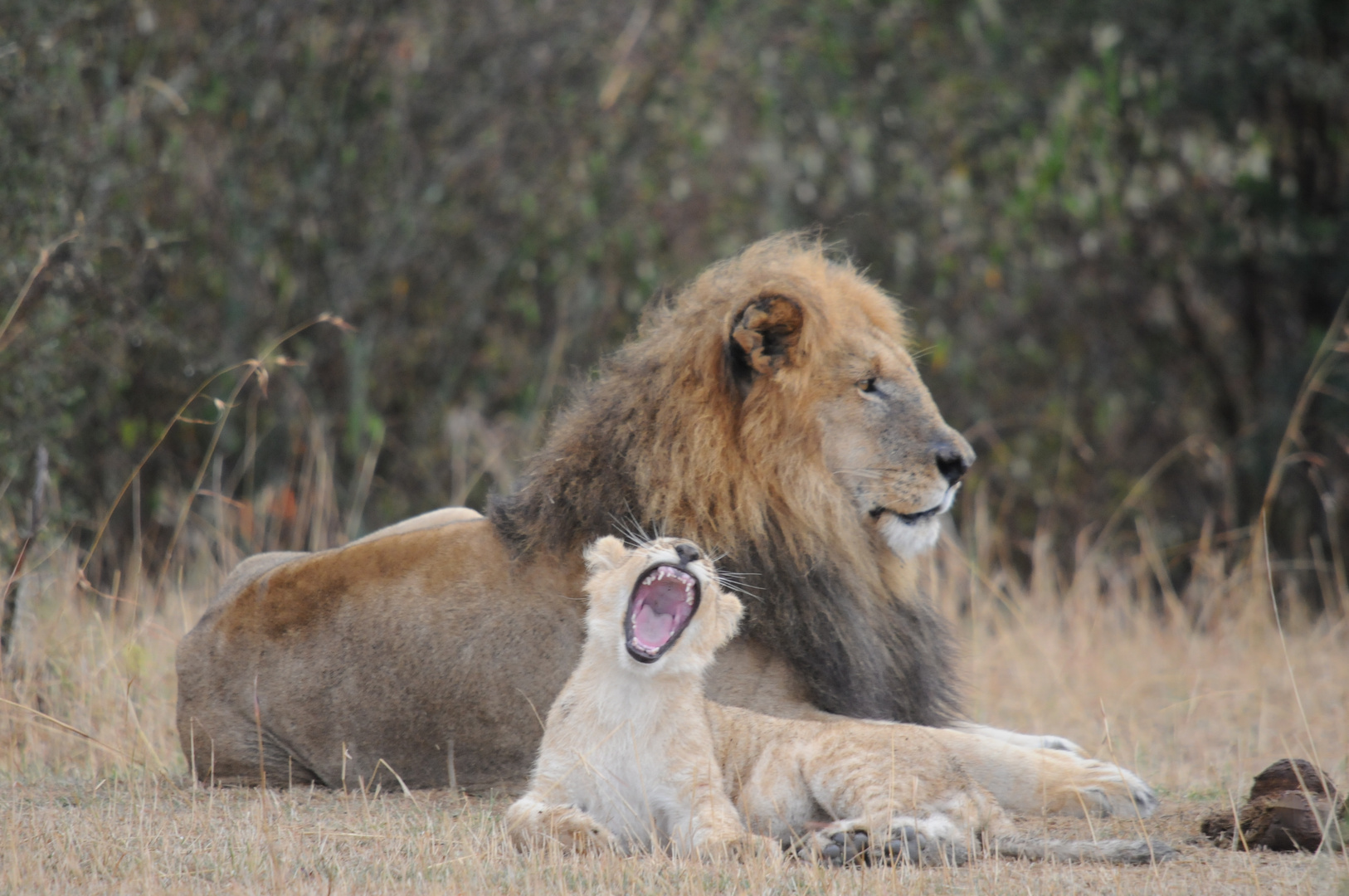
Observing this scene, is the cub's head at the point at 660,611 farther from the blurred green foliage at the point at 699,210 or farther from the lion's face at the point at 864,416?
the blurred green foliage at the point at 699,210

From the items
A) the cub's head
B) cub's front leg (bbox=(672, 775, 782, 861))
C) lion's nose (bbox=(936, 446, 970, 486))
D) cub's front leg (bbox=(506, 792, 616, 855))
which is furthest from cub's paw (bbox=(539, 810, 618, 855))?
lion's nose (bbox=(936, 446, 970, 486))

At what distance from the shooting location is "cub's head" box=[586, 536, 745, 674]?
3.44 metres

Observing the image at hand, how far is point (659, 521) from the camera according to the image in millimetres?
4047

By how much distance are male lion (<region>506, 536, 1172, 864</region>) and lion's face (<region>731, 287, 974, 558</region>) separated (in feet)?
2.39

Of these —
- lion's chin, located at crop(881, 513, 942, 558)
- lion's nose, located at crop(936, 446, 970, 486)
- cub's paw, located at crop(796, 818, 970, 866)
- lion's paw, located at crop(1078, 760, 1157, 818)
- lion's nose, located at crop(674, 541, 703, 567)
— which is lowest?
lion's paw, located at crop(1078, 760, 1157, 818)

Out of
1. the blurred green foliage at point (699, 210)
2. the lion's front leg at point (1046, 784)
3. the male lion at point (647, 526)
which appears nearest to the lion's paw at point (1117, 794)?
the lion's front leg at point (1046, 784)

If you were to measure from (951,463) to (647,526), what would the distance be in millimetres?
876

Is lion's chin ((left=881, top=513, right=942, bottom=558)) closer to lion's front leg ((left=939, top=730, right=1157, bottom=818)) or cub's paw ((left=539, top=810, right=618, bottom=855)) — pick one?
lion's front leg ((left=939, top=730, right=1157, bottom=818))

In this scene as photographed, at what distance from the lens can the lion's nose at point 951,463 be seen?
13.7 feet

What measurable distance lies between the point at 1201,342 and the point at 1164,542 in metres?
1.54

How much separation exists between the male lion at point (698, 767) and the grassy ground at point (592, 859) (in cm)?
13

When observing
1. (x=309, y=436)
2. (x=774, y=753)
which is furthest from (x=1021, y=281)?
(x=774, y=753)

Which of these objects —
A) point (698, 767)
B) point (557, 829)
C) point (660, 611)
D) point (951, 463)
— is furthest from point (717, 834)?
point (951, 463)

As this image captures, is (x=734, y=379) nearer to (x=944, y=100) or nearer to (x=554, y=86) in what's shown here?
(x=554, y=86)
